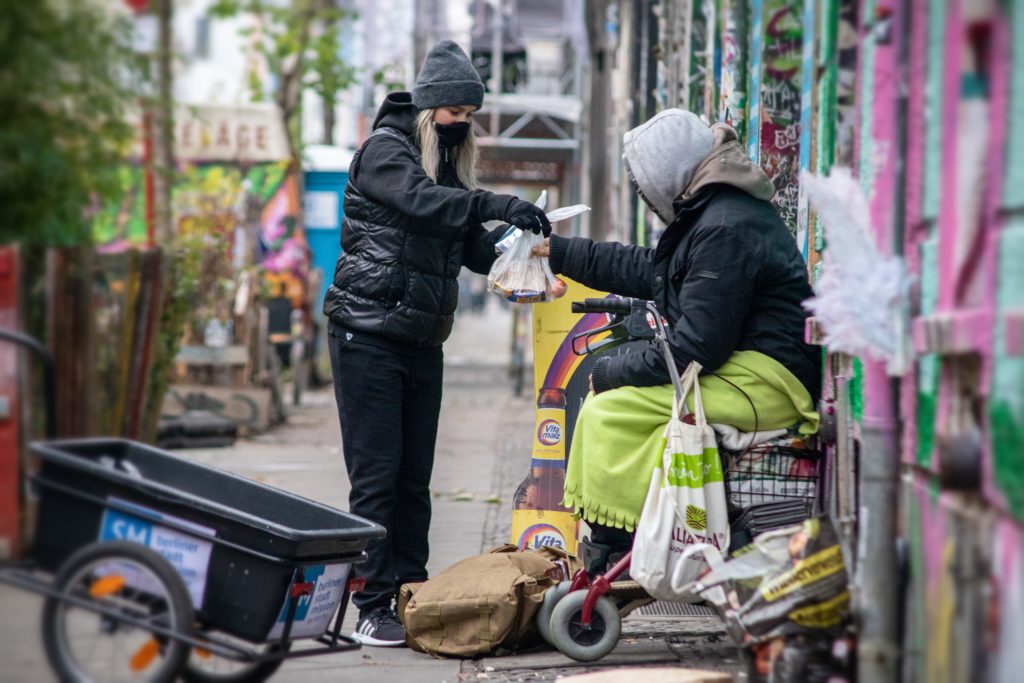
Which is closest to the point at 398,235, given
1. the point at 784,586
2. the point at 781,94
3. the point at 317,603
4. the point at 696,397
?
the point at 696,397

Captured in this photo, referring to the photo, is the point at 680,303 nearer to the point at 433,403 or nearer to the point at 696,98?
the point at 433,403

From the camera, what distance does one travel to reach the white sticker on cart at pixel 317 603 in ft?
13.4

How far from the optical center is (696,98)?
31.0 ft

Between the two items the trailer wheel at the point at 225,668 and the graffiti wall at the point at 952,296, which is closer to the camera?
the graffiti wall at the point at 952,296

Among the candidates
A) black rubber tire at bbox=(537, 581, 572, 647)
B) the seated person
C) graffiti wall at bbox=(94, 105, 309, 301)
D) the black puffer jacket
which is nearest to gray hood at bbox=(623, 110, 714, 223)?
the seated person

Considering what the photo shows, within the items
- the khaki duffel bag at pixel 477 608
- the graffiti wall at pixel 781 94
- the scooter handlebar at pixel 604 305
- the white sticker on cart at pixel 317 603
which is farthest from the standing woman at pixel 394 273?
the graffiti wall at pixel 781 94

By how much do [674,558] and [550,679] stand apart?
23.8 inches

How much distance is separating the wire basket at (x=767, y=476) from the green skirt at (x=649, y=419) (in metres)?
0.09

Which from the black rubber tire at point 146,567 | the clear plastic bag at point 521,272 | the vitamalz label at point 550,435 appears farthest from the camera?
the vitamalz label at point 550,435

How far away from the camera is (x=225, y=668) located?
4.14m

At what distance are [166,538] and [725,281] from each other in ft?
6.49

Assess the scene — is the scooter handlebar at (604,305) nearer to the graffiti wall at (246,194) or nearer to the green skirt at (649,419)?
the green skirt at (649,419)

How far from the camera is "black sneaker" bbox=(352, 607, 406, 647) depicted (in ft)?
17.3

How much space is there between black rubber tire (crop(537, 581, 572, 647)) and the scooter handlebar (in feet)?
3.22
